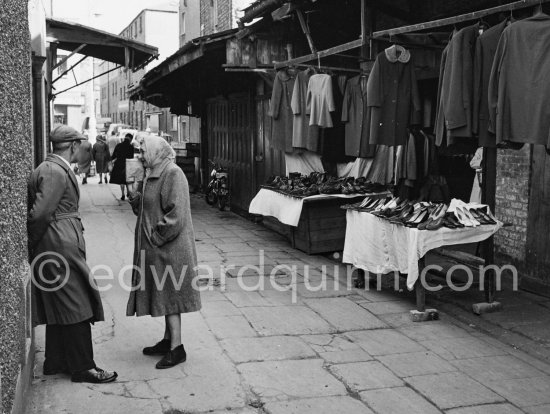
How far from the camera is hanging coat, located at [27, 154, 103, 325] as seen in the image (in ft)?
15.2

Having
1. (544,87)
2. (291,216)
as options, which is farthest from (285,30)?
(544,87)

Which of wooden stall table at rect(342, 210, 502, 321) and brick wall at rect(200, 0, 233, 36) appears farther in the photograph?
brick wall at rect(200, 0, 233, 36)

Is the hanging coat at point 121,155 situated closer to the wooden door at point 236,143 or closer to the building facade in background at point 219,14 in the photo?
the wooden door at point 236,143

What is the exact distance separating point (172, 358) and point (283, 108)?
6341 millimetres

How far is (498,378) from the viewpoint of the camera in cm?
514

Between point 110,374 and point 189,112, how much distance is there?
15.3 m

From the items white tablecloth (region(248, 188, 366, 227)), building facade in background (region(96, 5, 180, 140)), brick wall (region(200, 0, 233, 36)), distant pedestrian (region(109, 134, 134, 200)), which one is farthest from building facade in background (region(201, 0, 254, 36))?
building facade in background (region(96, 5, 180, 140))

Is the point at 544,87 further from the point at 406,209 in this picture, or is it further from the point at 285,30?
the point at 285,30

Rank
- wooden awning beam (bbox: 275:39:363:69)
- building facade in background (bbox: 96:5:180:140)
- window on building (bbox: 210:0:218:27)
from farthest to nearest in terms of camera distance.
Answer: building facade in background (bbox: 96:5:180:140), window on building (bbox: 210:0:218:27), wooden awning beam (bbox: 275:39:363:69)

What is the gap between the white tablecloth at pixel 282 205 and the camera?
380 inches

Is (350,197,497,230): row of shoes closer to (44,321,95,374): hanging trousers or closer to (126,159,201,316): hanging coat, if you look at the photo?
(126,159,201,316): hanging coat

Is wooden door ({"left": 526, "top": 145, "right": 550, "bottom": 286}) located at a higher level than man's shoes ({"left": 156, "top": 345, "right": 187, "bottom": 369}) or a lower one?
higher

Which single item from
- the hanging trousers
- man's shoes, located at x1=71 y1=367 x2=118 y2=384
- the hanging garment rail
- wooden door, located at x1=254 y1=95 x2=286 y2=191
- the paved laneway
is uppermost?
the hanging garment rail

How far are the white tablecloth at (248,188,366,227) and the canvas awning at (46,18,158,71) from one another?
532 cm
